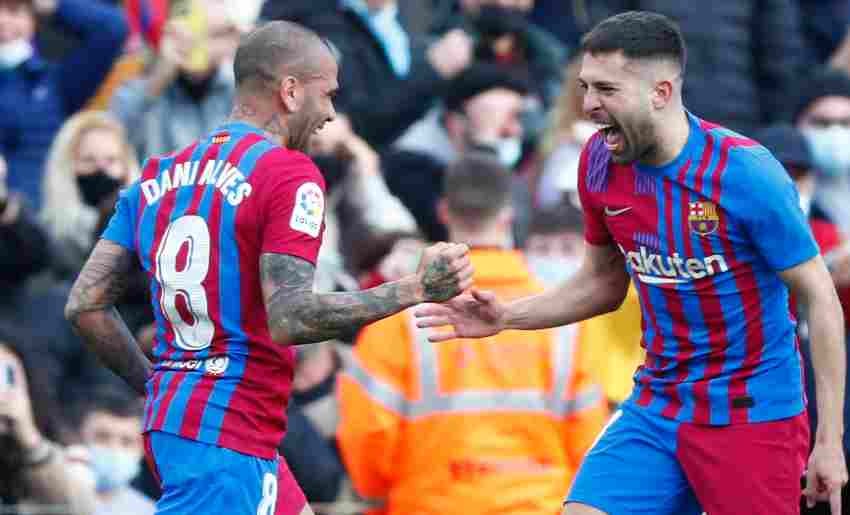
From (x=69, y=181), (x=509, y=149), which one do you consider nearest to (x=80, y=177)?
(x=69, y=181)

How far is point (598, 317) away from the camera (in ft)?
29.7

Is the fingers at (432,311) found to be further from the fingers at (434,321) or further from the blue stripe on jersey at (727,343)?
the blue stripe on jersey at (727,343)

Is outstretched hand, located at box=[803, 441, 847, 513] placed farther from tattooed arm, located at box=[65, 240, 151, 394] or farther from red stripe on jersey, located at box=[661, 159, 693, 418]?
tattooed arm, located at box=[65, 240, 151, 394]

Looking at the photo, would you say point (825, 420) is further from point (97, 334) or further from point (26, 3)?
point (26, 3)

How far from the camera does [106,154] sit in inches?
411

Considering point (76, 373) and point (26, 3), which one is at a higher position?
point (26, 3)

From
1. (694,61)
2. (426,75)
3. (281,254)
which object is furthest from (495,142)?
(281,254)

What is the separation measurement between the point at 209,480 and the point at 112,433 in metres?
3.39

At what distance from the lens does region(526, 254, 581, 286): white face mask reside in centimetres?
930

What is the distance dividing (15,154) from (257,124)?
492 centimetres

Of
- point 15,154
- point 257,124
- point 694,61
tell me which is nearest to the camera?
point 257,124

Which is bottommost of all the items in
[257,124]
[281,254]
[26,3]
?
[281,254]

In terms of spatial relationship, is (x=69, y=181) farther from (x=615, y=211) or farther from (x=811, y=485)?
(x=811, y=485)

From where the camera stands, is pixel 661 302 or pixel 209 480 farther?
pixel 661 302
